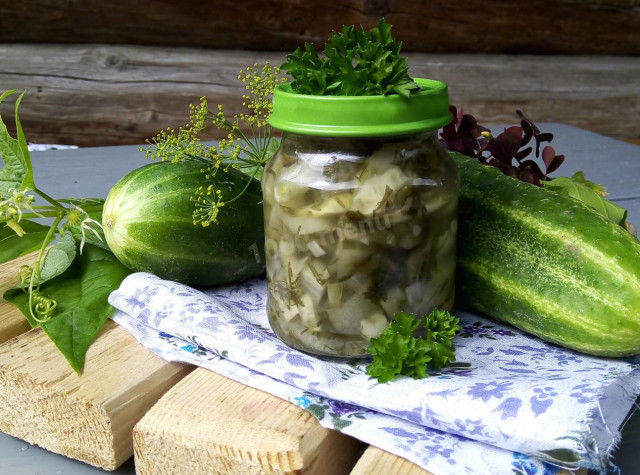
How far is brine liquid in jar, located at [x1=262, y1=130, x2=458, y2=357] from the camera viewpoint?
68 centimetres

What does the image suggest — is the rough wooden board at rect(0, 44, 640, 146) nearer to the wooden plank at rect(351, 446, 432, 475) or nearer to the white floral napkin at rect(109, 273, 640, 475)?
the white floral napkin at rect(109, 273, 640, 475)

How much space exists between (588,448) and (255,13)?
2060 mm

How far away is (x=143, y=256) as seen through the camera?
879 millimetres

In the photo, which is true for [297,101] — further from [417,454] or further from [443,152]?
[417,454]

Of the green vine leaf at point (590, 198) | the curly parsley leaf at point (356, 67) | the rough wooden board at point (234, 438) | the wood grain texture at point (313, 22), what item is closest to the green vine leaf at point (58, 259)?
the rough wooden board at point (234, 438)

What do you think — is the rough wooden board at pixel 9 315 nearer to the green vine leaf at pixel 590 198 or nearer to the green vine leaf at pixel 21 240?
the green vine leaf at pixel 21 240

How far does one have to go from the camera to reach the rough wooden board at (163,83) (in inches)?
95.5

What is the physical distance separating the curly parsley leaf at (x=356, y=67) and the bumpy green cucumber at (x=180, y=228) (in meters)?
0.24

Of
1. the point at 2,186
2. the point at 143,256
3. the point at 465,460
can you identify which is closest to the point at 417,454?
the point at 465,460

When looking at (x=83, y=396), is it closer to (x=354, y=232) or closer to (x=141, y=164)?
(x=354, y=232)

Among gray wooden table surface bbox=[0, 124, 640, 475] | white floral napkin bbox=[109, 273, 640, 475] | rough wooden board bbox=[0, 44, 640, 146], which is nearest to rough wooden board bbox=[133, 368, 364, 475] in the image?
white floral napkin bbox=[109, 273, 640, 475]

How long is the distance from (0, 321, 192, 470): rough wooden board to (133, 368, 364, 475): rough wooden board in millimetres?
39

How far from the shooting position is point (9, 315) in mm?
869

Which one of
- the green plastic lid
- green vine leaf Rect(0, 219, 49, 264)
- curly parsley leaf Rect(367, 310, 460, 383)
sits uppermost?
the green plastic lid
